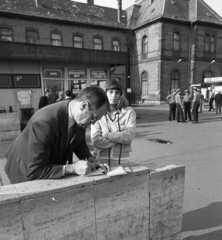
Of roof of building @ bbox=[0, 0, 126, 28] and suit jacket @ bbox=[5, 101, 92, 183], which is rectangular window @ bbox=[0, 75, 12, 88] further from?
roof of building @ bbox=[0, 0, 126, 28]

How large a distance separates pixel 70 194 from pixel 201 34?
31.3 meters

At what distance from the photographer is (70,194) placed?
1392 millimetres

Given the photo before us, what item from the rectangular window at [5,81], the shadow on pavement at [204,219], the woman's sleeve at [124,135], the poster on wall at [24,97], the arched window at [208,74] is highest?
the arched window at [208,74]

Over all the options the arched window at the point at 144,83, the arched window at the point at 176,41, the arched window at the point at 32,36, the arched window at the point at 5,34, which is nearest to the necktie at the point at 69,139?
the arched window at the point at 5,34

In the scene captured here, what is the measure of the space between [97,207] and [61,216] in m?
0.27

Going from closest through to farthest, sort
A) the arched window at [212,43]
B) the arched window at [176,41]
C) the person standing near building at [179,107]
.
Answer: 1. the person standing near building at [179,107]
2. the arched window at [176,41]
3. the arched window at [212,43]

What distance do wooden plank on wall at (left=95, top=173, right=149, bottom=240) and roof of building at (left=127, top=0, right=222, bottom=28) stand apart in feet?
89.4

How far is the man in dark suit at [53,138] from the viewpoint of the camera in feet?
4.37

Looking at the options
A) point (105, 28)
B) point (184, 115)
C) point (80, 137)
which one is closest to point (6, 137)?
point (80, 137)

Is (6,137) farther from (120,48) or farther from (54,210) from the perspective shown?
(120,48)

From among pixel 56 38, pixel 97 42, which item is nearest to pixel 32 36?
pixel 56 38

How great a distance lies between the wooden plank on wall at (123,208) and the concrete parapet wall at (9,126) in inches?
223

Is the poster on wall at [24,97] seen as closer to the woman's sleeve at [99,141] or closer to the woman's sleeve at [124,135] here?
the woman's sleeve at [99,141]

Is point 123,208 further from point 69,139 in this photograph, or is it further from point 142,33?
point 142,33
